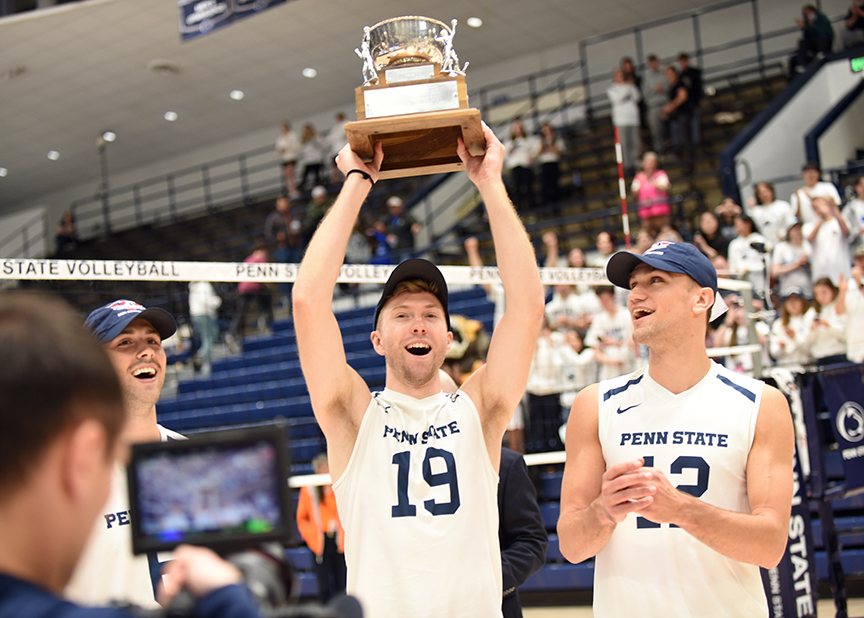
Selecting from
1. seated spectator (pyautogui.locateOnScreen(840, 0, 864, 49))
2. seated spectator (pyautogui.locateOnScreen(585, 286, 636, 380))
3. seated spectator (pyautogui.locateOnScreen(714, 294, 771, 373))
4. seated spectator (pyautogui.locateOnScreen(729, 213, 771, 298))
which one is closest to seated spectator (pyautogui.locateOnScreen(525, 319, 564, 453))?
seated spectator (pyautogui.locateOnScreen(585, 286, 636, 380))

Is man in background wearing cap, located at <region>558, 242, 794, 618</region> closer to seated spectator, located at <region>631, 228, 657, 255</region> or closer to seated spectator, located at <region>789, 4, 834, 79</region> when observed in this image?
seated spectator, located at <region>631, 228, 657, 255</region>

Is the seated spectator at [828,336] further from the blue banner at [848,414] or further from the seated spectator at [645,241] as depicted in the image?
the blue banner at [848,414]

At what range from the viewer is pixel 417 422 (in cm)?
248

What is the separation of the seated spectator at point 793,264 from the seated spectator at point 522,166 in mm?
5087

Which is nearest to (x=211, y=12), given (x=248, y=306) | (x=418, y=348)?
(x=248, y=306)

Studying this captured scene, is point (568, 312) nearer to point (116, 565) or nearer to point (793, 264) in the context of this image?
point (793, 264)

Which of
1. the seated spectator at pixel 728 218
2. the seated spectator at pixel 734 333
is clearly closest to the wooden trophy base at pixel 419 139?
the seated spectator at pixel 734 333

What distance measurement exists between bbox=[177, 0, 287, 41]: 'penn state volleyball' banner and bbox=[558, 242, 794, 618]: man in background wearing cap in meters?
10.1

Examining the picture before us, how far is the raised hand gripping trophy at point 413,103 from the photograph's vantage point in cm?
241

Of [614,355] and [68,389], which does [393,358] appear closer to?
[68,389]

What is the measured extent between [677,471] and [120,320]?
1798 mm

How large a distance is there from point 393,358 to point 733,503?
109 cm

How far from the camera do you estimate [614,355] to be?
25.8 ft

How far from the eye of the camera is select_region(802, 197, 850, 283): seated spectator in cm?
916
